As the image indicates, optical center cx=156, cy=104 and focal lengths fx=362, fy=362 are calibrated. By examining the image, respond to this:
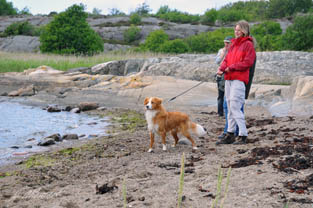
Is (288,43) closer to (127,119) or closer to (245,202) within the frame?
(127,119)

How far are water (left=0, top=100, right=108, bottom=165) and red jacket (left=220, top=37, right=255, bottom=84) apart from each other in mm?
4353

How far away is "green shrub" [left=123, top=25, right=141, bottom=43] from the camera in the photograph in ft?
209

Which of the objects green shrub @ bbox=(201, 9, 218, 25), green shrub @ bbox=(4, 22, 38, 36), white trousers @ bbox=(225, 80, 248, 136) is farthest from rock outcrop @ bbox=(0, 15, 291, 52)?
white trousers @ bbox=(225, 80, 248, 136)

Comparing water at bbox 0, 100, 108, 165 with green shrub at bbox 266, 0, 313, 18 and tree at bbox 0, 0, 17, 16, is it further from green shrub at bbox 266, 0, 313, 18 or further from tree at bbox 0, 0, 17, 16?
tree at bbox 0, 0, 17, 16

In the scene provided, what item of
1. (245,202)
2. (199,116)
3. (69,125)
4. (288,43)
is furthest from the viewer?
(288,43)

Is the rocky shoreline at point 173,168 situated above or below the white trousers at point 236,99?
below

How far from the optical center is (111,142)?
842 cm

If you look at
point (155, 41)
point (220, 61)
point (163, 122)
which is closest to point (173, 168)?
point (163, 122)

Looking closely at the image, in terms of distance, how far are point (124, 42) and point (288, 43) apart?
35.9 metres

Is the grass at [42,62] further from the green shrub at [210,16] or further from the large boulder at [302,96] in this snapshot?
the green shrub at [210,16]

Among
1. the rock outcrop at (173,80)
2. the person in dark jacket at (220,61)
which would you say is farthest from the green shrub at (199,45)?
the person in dark jacket at (220,61)

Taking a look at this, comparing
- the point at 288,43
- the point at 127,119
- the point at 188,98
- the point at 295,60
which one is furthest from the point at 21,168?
the point at 288,43

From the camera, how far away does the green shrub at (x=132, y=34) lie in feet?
209

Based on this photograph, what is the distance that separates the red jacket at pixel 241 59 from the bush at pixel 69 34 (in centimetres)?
3048
